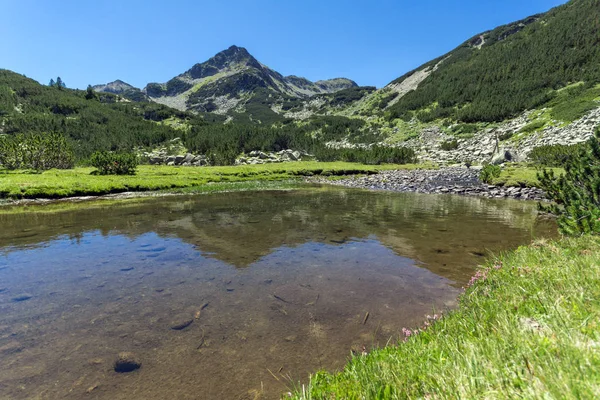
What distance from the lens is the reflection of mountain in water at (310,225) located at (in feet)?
41.7

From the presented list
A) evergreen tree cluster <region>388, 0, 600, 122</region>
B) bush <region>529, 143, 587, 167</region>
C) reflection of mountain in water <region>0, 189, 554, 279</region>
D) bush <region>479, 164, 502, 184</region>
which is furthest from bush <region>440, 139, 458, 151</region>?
reflection of mountain in water <region>0, 189, 554, 279</region>

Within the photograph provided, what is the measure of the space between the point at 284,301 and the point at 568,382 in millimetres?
6452

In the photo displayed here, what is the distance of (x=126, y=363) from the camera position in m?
5.44

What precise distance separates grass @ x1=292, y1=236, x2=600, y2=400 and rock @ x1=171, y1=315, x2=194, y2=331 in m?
3.98

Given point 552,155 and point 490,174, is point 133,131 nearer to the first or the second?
point 490,174

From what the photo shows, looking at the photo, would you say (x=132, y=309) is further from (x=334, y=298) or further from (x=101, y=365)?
(x=334, y=298)

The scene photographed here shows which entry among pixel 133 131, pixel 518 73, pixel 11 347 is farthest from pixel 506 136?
pixel 133 131

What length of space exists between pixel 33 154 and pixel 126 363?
3274 inches

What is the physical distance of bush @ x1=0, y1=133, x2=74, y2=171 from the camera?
6391 centimetres

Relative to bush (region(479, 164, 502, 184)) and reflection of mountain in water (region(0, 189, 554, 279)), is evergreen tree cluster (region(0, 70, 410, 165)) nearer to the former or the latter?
bush (region(479, 164, 502, 184))

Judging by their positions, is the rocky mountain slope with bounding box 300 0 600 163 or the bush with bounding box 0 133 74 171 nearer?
the rocky mountain slope with bounding box 300 0 600 163

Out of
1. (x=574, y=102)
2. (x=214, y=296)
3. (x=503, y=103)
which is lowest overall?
(x=214, y=296)

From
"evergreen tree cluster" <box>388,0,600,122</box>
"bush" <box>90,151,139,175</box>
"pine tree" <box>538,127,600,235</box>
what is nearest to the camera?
"pine tree" <box>538,127,600,235</box>

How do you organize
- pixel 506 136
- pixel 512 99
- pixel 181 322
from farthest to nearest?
pixel 512 99 < pixel 506 136 < pixel 181 322
